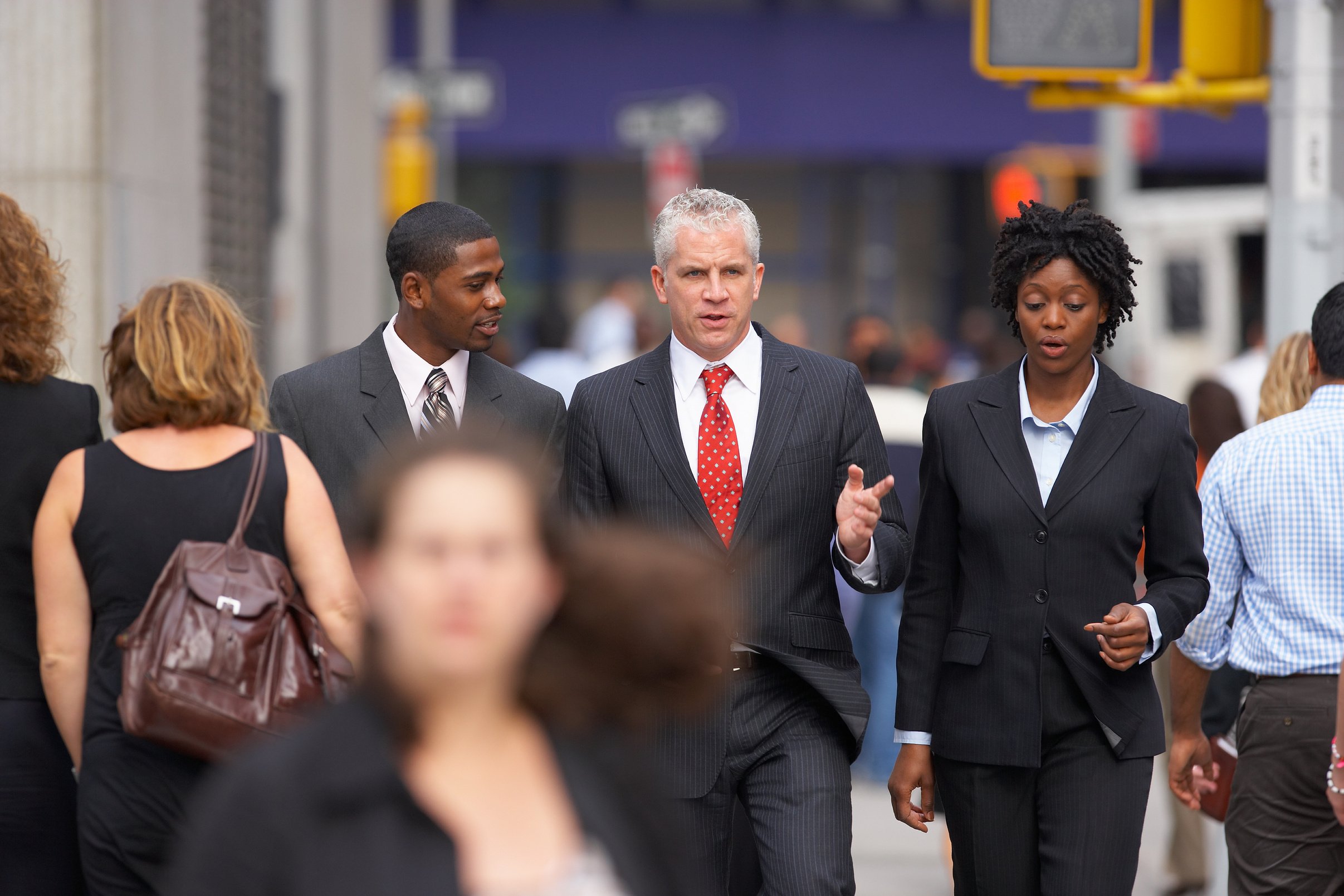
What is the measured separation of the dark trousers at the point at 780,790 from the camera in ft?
14.3

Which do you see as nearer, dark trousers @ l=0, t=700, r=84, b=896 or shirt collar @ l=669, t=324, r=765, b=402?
dark trousers @ l=0, t=700, r=84, b=896

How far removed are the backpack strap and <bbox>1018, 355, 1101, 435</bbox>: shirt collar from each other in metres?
1.92

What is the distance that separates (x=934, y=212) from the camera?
100 ft

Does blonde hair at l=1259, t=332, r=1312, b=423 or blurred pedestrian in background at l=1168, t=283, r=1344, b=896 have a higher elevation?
blonde hair at l=1259, t=332, r=1312, b=423

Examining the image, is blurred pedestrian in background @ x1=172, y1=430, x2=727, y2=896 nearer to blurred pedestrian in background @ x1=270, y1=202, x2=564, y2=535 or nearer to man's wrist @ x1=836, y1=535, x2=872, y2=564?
man's wrist @ x1=836, y1=535, x2=872, y2=564

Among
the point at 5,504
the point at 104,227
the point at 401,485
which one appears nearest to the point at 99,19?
the point at 104,227

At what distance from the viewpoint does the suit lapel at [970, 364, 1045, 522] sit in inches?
174

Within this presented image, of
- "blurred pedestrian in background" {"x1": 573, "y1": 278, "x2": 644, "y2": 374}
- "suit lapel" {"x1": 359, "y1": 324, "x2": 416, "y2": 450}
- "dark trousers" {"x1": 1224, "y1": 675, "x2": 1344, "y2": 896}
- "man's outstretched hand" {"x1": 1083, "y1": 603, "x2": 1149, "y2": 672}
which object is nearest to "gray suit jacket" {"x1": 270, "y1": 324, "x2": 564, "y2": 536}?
"suit lapel" {"x1": 359, "y1": 324, "x2": 416, "y2": 450}

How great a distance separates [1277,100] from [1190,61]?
2.69 ft

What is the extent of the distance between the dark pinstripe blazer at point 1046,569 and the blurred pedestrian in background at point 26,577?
2.08 metres

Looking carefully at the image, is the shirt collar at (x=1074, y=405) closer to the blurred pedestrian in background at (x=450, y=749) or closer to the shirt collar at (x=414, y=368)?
the shirt collar at (x=414, y=368)

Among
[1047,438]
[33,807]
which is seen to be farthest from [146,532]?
[1047,438]

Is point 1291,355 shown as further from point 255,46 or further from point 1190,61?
point 255,46

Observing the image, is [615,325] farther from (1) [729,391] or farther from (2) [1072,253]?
(2) [1072,253]
